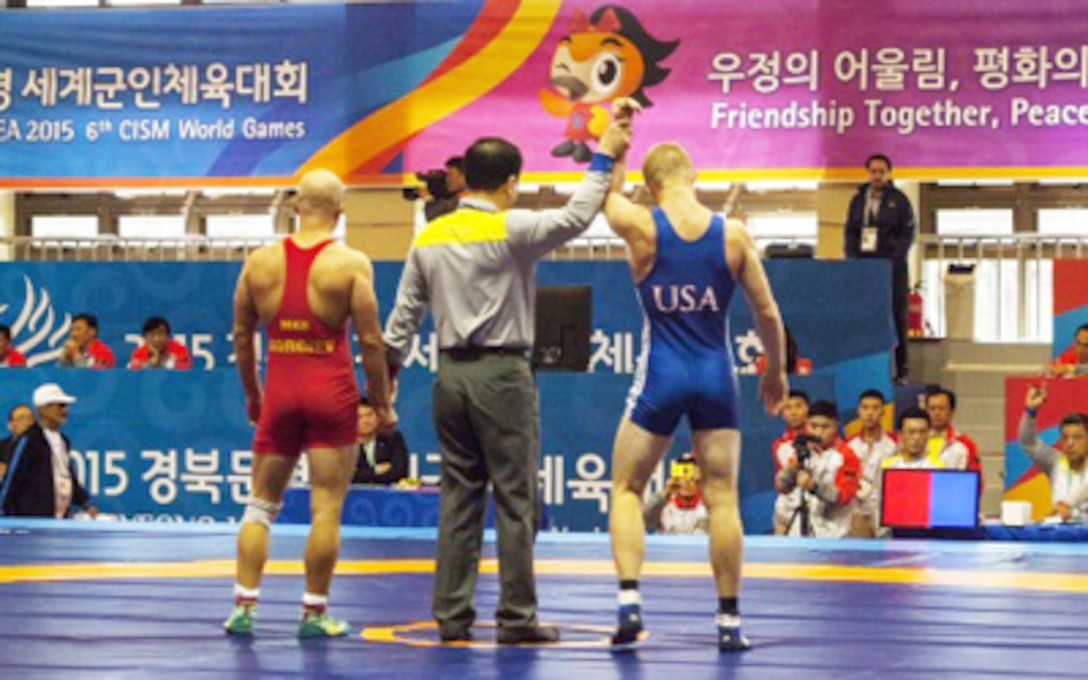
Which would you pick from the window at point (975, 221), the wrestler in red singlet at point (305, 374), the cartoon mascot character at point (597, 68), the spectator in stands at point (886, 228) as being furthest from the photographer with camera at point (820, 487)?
the window at point (975, 221)

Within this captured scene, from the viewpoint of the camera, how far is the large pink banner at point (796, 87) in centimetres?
1526

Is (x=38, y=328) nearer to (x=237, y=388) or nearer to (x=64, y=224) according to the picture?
(x=237, y=388)

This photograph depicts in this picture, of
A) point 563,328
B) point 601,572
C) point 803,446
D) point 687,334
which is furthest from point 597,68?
point 687,334

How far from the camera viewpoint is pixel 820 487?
38.8 feet

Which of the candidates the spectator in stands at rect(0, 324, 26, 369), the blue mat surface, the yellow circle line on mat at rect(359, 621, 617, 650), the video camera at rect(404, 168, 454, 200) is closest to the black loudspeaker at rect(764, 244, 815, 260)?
the video camera at rect(404, 168, 454, 200)

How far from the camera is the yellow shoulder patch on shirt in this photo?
259 inches

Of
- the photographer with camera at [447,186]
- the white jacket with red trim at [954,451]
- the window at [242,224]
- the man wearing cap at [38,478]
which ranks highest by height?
the window at [242,224]

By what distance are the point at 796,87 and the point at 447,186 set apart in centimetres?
467

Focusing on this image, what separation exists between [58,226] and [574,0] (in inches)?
355

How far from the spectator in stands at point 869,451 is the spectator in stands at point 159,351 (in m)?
4.39

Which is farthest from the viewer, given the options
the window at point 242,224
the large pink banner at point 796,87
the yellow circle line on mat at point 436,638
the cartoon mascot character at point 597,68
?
the window at point 242,224

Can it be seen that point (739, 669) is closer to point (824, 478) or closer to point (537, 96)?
point (824, 478)

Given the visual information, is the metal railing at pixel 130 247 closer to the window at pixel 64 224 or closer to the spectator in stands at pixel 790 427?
the window at pixel 64 224

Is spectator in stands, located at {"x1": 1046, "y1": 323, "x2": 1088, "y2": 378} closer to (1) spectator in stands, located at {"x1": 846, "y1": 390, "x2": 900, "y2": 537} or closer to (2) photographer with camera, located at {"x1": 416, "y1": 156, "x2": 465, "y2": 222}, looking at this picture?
(1) spectator in stands, located at {"x1": 846, "y1": 390, "x2": 900, "y2": 537}
